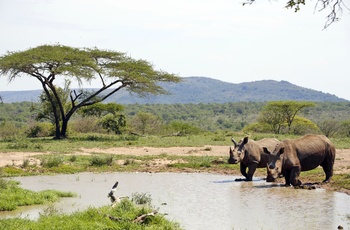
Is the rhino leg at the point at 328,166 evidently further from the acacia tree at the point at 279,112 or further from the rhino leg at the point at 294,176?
the acacia tree at the point at 279,112

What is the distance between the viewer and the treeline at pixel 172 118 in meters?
48.8

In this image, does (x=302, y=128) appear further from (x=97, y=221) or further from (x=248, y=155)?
(x=97, y=221)

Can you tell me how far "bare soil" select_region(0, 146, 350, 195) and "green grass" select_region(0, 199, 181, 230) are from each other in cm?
1001

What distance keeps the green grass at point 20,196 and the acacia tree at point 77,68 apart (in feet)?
73.9

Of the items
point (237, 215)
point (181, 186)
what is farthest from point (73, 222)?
point (181, 186)

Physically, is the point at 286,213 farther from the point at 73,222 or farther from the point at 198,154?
the point at 198,154

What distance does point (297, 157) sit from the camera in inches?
671

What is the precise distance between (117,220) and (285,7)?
4.84m

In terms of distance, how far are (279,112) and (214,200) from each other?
1622 inches

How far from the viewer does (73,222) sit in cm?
1090

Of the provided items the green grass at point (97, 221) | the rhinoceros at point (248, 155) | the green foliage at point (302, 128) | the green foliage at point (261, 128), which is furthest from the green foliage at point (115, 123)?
the green grass at point (97, 221)

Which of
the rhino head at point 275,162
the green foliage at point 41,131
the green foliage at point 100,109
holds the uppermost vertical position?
the green foliage at point 100,109

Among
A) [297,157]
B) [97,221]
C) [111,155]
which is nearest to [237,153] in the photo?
[297,157]

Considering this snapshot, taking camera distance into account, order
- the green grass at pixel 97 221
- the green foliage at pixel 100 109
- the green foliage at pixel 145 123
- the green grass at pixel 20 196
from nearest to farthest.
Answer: the green grass at pixel 97 221 < the green grass at pixel 20 196 < the green foliage at pixel 100 109 < the green foliage at pixel 145 123
